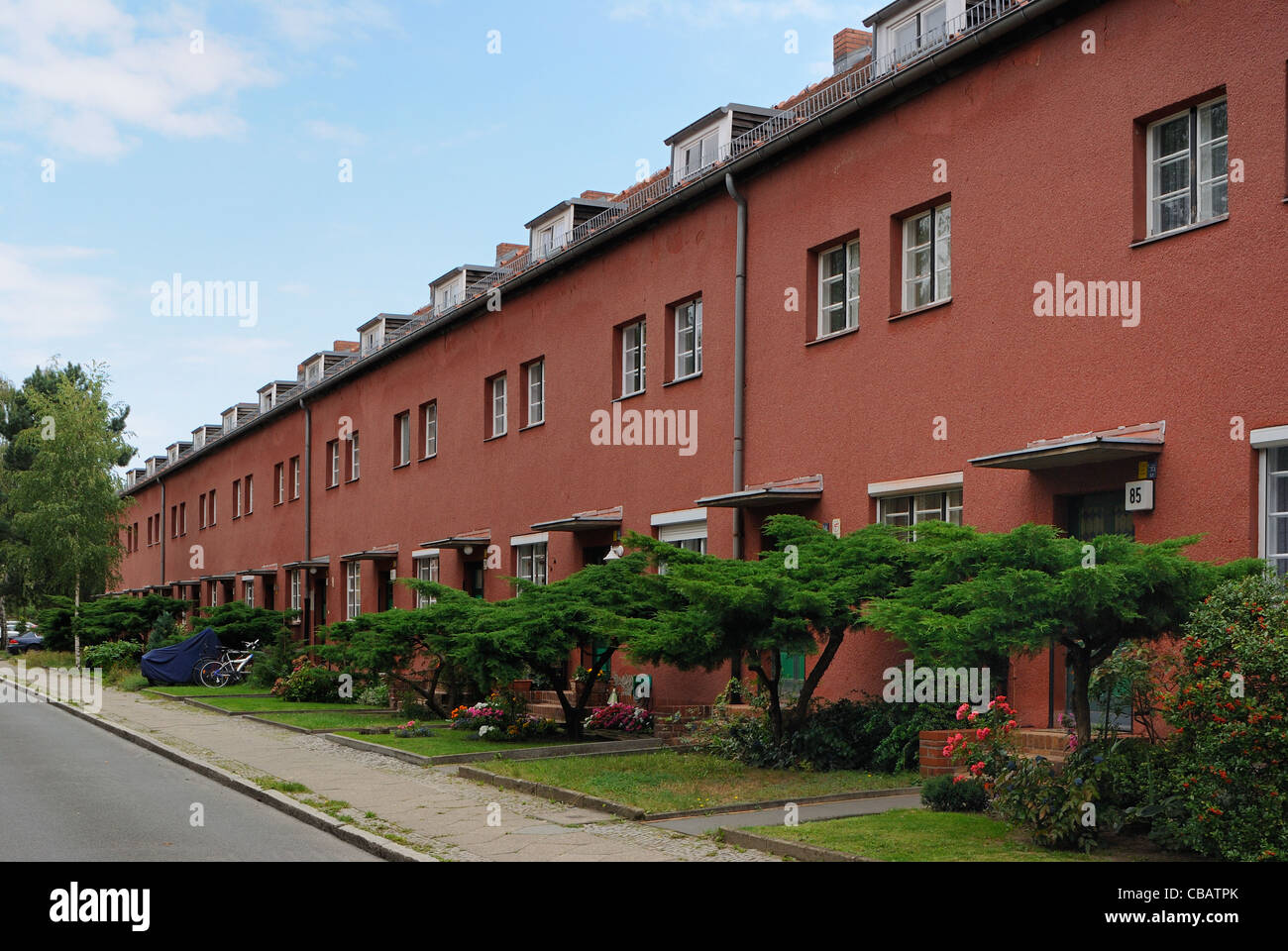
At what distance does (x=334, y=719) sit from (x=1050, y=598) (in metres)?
14.6

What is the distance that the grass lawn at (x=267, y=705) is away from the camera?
23109 mm

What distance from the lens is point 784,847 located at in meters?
8.69

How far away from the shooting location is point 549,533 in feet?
71.7

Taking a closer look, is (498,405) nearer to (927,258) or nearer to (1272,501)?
(927,258)

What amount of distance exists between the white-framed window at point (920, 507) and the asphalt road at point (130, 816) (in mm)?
6808

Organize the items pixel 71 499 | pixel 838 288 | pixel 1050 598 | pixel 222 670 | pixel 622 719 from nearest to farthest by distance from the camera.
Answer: pixel 1050 598 < pixel 838 288 < pixel 622 719 < pixel 222 670 < pixel 71 499

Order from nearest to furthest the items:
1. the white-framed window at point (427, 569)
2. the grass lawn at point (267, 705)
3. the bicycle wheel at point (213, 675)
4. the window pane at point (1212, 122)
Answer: the window pane at point (1212, 122) → the grass lawn at point (267, 705) → the white-framed window at point (427, 569) → the bicycle wheel at point (213, 675)

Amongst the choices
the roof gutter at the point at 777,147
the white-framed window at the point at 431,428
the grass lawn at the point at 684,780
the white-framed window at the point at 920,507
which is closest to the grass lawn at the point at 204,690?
the white-framed window at the point at 431,428

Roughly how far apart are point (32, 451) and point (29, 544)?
20.0 ft

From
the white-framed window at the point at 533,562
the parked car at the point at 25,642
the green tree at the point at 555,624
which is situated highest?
the white-framed window at the point at 533,562

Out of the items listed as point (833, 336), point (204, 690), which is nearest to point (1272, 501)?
point (833, 336)

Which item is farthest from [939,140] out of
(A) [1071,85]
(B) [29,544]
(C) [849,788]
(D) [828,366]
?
(B) [29,544]

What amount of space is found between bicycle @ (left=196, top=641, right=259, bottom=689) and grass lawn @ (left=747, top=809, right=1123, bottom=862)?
77.0 feet

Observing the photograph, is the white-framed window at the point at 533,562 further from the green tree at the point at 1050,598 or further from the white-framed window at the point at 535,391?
the green tree at the point at 1050,598
